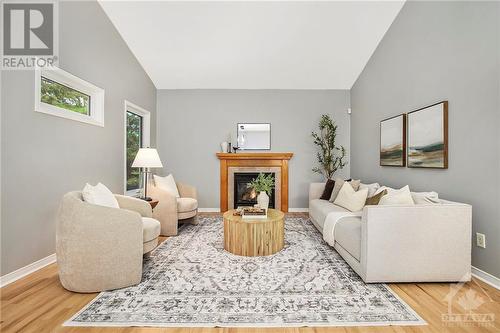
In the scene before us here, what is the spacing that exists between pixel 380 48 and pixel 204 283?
4433 mm

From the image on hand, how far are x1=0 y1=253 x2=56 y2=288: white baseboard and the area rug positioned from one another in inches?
37.6

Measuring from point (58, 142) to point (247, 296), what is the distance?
2.63m

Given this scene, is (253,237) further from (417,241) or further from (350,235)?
(417,241)

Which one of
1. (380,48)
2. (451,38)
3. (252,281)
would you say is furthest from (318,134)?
(252,281)

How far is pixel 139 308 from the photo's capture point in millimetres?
1861

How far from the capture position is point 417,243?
7.13 feet

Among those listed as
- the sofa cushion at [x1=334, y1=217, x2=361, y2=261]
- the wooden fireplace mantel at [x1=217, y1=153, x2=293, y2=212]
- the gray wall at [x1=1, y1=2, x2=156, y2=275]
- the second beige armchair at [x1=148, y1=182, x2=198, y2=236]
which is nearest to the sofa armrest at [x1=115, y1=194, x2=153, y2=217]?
the gray wall at [x1=1, y1=2, x2=156, y2=275]

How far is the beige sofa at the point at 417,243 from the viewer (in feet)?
7.14

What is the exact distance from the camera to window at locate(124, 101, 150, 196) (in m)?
4.43

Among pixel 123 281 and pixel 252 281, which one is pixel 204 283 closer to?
pixel 252 281

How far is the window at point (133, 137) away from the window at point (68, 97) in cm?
74

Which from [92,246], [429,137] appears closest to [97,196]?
[92,246]

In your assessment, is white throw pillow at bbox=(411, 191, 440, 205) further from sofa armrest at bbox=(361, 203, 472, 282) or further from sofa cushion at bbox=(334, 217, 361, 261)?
sofa cushion at bbox=(334, 217, 361, 261)

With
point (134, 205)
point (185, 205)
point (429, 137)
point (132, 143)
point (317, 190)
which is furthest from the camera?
point (132, 143)
